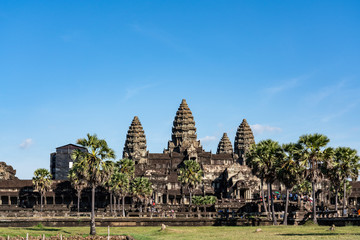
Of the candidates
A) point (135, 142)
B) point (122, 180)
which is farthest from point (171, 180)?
point (135, 142)

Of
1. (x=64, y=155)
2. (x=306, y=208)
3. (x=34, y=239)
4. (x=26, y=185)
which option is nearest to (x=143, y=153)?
(x=64, y=155)

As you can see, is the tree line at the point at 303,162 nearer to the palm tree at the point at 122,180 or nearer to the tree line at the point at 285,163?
the tree line at the point at 285,163

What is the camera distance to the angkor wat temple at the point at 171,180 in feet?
432

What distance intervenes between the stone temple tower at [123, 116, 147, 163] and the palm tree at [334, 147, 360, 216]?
109 m

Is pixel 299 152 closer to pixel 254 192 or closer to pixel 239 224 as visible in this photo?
pixel 239 224

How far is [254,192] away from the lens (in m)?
132

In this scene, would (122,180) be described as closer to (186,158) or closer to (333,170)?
(333,170)

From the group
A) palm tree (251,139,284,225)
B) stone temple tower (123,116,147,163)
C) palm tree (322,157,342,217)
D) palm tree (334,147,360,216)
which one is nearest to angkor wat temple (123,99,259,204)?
stone temple tower (123,116,147,163)

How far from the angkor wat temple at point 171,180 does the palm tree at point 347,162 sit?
28.2 m

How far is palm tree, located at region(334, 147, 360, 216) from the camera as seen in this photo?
7740 cm

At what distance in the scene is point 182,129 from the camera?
184m

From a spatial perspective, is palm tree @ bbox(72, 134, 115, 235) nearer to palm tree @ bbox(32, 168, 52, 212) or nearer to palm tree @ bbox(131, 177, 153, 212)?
palm tree @ bbox(131, 177, 153, 212)

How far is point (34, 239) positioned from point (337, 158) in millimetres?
45831

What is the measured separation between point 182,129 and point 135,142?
55.4 ft
